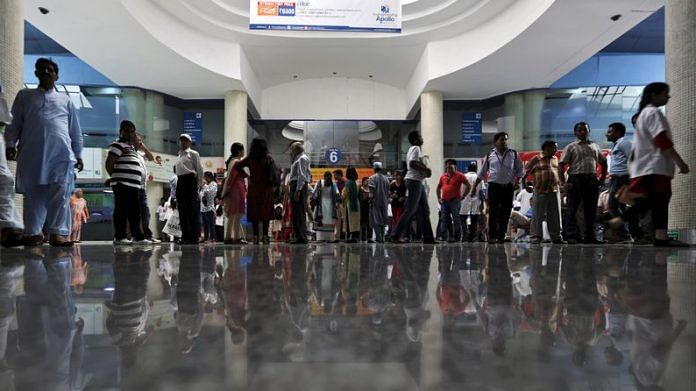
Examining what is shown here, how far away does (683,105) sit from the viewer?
644cm

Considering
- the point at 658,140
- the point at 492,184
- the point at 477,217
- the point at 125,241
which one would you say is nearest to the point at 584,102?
the point at 477,217

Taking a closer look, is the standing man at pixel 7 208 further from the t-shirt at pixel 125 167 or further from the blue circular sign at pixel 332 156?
the blue circular sign at pixel 332 156

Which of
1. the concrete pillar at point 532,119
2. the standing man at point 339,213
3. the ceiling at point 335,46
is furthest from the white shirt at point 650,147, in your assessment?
the concrete pillar at point 532,119

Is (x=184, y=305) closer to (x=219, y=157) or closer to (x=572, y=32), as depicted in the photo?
(x=572, y=32)

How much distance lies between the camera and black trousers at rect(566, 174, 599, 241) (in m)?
6.75

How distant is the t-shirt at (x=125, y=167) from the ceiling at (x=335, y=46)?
7238 millimetres

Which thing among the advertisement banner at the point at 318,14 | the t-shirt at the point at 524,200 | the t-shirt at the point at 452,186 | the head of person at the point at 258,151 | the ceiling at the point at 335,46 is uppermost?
the ceiling at the point at 335,46

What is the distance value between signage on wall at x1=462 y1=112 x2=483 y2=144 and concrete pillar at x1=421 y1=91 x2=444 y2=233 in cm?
243

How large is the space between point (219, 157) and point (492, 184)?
50.6 feet

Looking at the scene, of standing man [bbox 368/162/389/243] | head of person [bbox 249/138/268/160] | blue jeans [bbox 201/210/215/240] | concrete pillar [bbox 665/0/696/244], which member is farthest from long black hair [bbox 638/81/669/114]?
blue jeans [bbox 201/210/215/240]

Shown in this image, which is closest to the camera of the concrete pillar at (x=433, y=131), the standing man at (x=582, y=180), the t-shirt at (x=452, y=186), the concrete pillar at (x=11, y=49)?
the concrete pillar at (x=11, y=49)

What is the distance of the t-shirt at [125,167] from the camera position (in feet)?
20.7

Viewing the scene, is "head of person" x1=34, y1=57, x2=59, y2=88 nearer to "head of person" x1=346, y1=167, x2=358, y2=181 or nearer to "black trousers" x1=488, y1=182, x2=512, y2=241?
"black trousers" x1=488, y1=182, x2=512, y2=241

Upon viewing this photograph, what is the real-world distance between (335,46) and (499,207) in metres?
12.3
